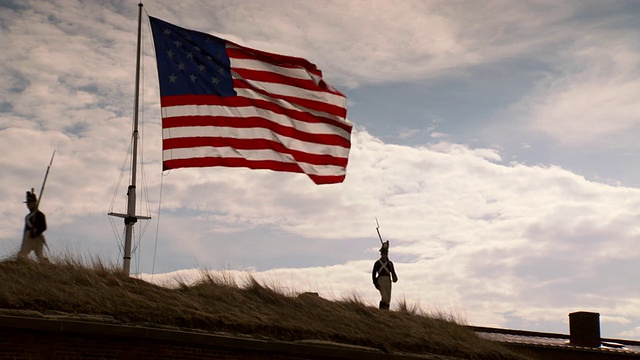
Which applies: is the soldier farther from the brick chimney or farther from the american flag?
the brick chimney

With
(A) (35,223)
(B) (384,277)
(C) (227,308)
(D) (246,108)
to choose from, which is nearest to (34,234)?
(A) (35,223)

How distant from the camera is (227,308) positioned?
57.6 ft

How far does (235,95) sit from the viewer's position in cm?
1991

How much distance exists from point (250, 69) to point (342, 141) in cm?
275

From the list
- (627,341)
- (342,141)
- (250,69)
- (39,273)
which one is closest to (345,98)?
(342,141)

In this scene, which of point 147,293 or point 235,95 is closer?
point 147,293

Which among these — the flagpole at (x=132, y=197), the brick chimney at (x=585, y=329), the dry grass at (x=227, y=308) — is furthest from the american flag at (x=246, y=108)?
the brick chimney at (x=585, y=329)

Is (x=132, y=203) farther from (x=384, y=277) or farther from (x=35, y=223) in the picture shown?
(x=384, y=277)

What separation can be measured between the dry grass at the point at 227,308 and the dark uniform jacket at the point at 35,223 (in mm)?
790

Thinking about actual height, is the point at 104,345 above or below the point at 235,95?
below

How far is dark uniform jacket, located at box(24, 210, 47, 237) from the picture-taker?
17.9m

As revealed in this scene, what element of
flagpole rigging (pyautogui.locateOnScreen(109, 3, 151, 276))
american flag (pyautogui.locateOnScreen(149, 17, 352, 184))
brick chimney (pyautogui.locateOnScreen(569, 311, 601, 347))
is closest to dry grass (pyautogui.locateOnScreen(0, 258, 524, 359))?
flagpole rigging (pyautogui.locateOnScreen(109, 3, 151, 276))

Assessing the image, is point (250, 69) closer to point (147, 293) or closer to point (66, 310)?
point (147, 293)

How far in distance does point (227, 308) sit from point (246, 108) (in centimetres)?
483
